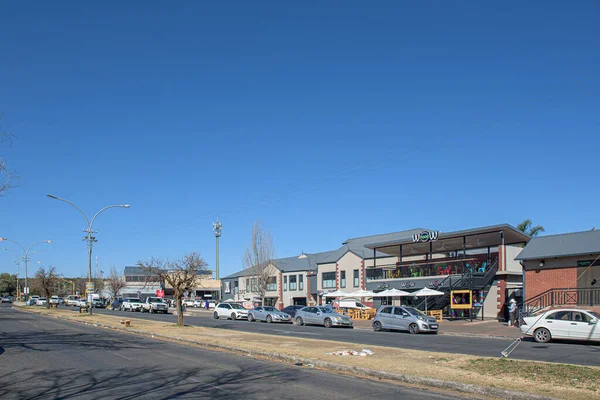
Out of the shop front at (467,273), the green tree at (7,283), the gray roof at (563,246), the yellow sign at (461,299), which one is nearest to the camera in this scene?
the gray roof at (563,246)

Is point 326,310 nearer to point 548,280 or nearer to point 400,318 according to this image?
point 400,318

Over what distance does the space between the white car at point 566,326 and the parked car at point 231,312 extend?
84.7ft

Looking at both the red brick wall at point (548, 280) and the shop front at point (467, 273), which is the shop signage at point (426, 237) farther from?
the red brick wall at point (548, 280)

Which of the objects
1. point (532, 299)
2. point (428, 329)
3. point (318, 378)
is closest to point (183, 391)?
point (318, 378)

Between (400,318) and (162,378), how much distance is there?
21.2 meters

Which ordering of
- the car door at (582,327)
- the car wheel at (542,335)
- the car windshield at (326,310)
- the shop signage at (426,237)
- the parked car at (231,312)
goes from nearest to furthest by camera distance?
the car door at (582,327), the car wheel at (542,335), the car windshield at (326,310), the shop signage at (426,237), the parked car at (231,312)

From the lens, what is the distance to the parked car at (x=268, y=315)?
1641 inches

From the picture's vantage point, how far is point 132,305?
2404 inches

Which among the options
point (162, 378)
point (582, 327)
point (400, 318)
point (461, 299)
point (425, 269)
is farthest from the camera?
point (425, 269)

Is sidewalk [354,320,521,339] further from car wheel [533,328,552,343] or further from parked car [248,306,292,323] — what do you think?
parked car [248,306,292,323]

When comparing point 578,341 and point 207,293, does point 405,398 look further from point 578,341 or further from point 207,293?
point 207,293

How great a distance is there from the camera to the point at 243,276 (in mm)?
76750

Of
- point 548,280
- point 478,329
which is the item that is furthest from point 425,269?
point 478,329

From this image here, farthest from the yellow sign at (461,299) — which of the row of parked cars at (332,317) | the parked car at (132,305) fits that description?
the parked car at (132,305)
